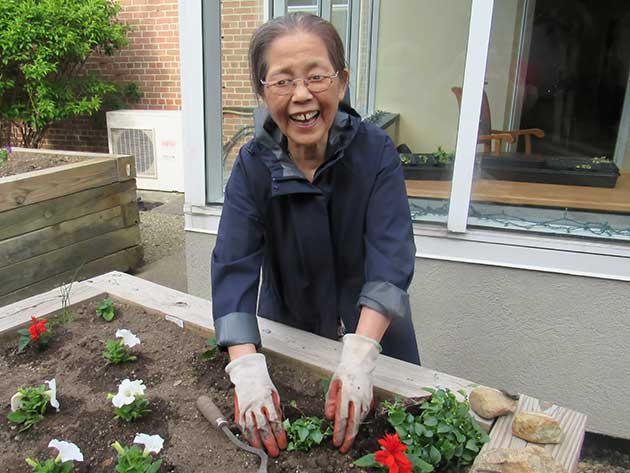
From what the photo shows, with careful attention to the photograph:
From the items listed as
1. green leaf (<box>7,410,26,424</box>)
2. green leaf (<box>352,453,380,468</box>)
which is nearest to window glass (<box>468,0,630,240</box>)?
green leaf (<box>352,453,380,468</box>)

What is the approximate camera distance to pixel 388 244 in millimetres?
1368

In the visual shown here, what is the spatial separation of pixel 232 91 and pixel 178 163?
150 inches

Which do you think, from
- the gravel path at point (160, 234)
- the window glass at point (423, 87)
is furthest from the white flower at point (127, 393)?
the gravel path at point (160, 234)

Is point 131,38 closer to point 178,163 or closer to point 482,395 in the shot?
point 178,163

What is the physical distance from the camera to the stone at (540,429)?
110 centimetres

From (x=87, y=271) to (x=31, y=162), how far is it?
988 millimetres

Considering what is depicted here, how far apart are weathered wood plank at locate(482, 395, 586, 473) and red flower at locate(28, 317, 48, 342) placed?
4.17 feet

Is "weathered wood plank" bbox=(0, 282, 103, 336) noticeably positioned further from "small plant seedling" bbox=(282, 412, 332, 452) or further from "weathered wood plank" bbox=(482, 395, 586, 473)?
"weathered wood plank" bbox=(482, 395, 586, 473)

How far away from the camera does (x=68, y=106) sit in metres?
6.29

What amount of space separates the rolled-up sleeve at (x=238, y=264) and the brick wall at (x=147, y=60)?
19.1 ft

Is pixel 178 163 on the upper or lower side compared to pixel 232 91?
lower

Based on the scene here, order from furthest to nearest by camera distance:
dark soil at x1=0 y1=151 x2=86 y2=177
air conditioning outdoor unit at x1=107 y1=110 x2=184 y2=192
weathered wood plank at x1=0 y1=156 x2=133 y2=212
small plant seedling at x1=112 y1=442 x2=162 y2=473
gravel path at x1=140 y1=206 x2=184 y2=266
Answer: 1. air conditioning outdoor unit at x1=107 y1=110 x2=184 y2=192
2. gravel path at x1=140 y1=206 x2=184 y2=266
3. dark soil at x1=0 y1=151 x2=86 y2=177
4. weathered wood plank at x1=0 y1=156 x2=133 y2=212
5. small plant seedling at x1=112 y1=442 x2=162 y2=473

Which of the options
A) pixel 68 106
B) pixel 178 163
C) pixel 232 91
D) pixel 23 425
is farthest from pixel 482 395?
pixel 68 106

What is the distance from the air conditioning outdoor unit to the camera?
6.38 metres
